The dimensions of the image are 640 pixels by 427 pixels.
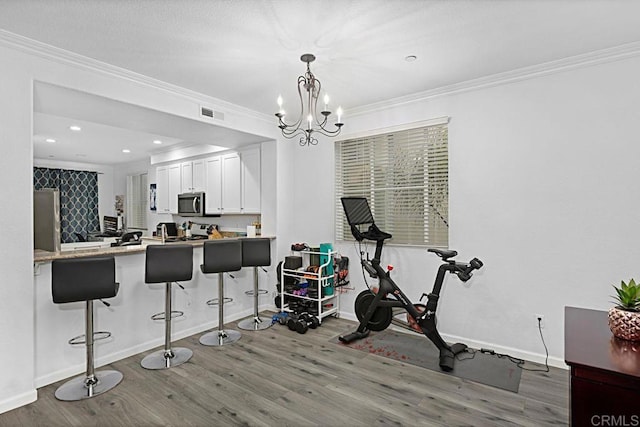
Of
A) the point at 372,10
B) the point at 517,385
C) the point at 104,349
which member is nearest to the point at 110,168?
the point at 104,349

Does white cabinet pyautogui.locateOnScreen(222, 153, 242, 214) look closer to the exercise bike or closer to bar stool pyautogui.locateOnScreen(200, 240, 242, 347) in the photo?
bar stool pyautogui.locateOnScreen(200, 240, 242, 347)

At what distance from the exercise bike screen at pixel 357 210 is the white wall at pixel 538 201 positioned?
27.0 inches

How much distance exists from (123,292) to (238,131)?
2.22m

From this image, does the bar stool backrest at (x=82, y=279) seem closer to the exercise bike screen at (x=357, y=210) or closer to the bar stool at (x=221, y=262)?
the bar stool at (x=221, y=262)

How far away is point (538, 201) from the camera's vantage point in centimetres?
310

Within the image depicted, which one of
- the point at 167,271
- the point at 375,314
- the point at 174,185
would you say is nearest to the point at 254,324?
the point at 167,271

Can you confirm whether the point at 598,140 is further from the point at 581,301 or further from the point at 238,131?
the point at 238,131

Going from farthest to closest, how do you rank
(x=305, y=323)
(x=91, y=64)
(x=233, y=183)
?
(x=233, y=183) → (x=305, y=323) → (x=91, y=64)

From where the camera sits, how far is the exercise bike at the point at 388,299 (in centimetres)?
307

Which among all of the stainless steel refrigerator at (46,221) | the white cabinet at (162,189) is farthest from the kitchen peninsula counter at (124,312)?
the white cabinet at (162,189)

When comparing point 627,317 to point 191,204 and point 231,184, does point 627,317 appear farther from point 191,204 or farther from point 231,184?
point 191,204

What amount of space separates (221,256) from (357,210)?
1593mm

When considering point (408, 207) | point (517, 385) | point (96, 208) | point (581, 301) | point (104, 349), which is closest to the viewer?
point (517, 385)

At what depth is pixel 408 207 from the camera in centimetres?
387
